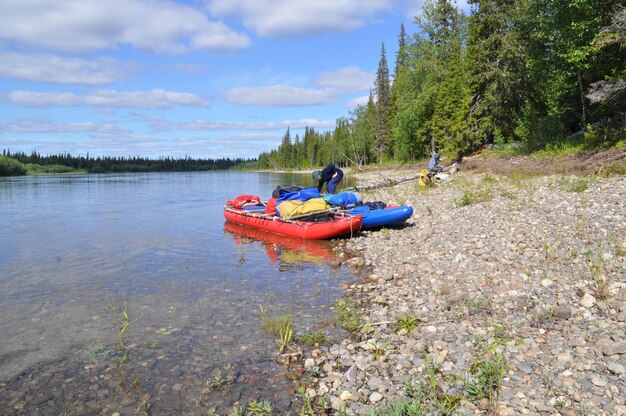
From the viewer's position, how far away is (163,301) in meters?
9.62

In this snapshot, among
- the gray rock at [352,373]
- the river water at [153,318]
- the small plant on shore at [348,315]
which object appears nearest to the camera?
the gray rock at [352,373]

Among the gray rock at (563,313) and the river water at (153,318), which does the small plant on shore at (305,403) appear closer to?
the river water at (153,318)

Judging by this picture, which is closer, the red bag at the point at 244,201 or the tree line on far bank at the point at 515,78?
the tree line on far bank at the point at 515,78

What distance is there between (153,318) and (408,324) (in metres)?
5.18

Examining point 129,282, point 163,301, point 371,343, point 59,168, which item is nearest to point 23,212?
point 129,282

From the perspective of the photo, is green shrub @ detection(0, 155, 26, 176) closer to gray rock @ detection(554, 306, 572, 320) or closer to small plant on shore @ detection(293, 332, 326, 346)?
small plant on shore @ detection(293, 332, 326, 346)

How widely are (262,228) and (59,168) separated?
16235 centimetres

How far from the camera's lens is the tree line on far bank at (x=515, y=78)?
19.4m

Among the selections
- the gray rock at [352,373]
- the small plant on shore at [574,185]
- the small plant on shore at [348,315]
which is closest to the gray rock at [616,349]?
the gray rock at [352,373]

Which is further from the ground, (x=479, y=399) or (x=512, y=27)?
(x=512, y=27)

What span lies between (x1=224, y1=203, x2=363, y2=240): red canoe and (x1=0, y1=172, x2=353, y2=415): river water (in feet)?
1.35

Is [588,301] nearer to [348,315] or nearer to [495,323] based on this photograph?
[495,323]

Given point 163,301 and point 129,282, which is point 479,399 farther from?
point 129,282

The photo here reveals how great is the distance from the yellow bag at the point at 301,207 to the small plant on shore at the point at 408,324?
978 cm
